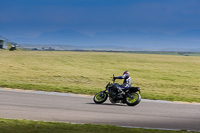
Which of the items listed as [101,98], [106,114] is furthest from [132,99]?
[106,114]

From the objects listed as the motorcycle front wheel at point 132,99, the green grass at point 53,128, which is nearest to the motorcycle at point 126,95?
the motorcycle front wheel at point 132,99

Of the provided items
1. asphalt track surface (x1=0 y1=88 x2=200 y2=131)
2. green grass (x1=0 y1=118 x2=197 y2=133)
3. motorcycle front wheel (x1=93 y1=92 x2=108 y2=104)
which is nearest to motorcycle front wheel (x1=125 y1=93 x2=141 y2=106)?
asphalt track surface (x1=0 y1=88 x2=200 y2=131)

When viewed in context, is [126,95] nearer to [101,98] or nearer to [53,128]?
[101,98]

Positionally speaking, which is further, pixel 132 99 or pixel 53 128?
pixel 132 99

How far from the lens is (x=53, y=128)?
11422mm

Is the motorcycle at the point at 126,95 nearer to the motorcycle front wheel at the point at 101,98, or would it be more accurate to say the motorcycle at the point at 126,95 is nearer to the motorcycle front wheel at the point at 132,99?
the motorcycle front wheel at the point at 132,99

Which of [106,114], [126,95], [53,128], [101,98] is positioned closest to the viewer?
[53,128]

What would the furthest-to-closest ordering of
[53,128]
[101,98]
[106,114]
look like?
[101,98]
[106,114]
[53,128]

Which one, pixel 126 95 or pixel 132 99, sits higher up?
pixel 126 95

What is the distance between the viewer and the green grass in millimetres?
11000

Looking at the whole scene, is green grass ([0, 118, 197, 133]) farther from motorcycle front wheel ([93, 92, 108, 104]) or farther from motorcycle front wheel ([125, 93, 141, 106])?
motorcycle front wheel ([93, 92, 108, 104])

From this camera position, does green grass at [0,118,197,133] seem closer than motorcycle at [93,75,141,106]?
Yes

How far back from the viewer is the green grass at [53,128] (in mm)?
11000

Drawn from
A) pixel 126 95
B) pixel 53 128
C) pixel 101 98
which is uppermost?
pixel 126 95
